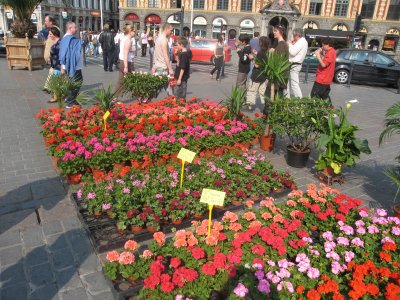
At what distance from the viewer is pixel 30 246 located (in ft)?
11.1

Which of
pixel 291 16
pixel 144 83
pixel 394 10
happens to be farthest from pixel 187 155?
pixel 394 10

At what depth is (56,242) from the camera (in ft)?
11.3

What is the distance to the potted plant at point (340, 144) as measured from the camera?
4.68m

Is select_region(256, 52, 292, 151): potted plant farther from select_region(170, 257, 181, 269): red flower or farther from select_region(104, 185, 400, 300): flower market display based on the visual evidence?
select_region(170, 257, 181, 269): red flower

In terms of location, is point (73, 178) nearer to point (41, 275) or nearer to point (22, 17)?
point (41, 275)

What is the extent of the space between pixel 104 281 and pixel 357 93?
501 inches

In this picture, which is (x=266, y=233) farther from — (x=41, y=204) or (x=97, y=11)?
(x=97, y=11)

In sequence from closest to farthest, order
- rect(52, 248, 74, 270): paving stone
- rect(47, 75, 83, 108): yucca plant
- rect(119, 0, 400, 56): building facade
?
rect(52, 248, 74, 270): paving stone, rect(47, 75, 83, 108): yucca plant, rect(119, 0, 400, 56): building facade

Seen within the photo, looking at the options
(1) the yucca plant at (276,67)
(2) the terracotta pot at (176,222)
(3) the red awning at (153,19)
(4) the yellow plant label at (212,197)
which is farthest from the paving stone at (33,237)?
(3) the red awning at (153,19)

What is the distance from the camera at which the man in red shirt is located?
7.43 metres

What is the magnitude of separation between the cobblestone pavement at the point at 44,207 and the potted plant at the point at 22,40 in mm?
6265

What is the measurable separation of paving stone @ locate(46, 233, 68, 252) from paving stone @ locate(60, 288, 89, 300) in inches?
24.5

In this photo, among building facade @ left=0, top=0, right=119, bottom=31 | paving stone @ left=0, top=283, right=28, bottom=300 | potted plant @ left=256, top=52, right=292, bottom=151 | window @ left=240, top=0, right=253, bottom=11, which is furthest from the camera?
building facade @ left=0, top=0, right=119, bottom=31

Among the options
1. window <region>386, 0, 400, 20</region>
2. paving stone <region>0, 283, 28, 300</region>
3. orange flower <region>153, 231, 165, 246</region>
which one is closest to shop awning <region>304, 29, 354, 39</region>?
window <region>386, 0, 400, 20</region>
